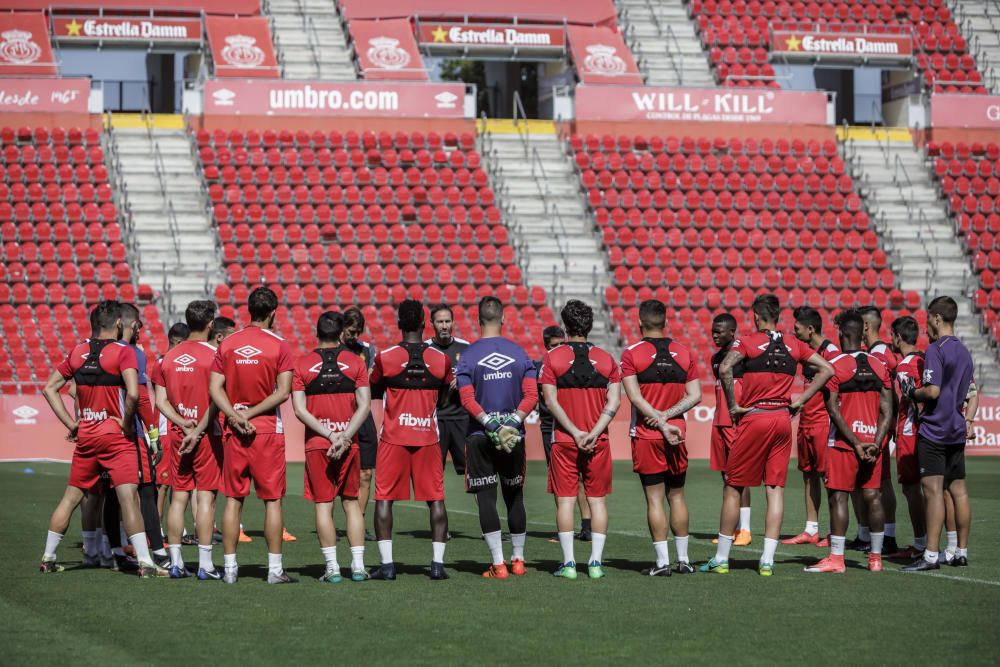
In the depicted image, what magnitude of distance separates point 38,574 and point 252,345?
8.29 ft

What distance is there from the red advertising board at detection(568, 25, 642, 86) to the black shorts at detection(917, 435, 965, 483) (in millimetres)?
27710

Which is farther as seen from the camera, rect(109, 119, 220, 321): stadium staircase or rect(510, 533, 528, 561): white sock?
rect(109, 119, 220, 321): stadium staircase

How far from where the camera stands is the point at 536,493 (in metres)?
20.2

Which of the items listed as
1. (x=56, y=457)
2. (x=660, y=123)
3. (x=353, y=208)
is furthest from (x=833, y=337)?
(x=56, y=457)

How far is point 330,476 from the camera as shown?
10578mm

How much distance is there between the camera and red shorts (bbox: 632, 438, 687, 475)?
35.9 ft

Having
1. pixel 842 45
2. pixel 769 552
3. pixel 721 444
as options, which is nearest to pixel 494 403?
pixel 769 552

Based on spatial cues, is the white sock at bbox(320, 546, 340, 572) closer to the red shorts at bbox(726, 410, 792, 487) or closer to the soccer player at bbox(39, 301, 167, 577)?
the soccer player at bbox(39, 301, 167, 577)

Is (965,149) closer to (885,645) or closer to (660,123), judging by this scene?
(660,123)

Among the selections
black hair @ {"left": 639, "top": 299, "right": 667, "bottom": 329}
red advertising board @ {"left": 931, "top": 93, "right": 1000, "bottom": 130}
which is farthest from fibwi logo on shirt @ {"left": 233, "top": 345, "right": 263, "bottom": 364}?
red advertising board @ {"left": 931, "top": 93, "right": 1000, "bottom": 130}

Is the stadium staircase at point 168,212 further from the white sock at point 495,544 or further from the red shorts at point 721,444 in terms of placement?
the white sock at point 495,544

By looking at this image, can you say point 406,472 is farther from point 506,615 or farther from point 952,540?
point 952,540

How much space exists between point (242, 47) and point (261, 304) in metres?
28.0

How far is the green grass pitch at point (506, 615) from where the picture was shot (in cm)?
774
